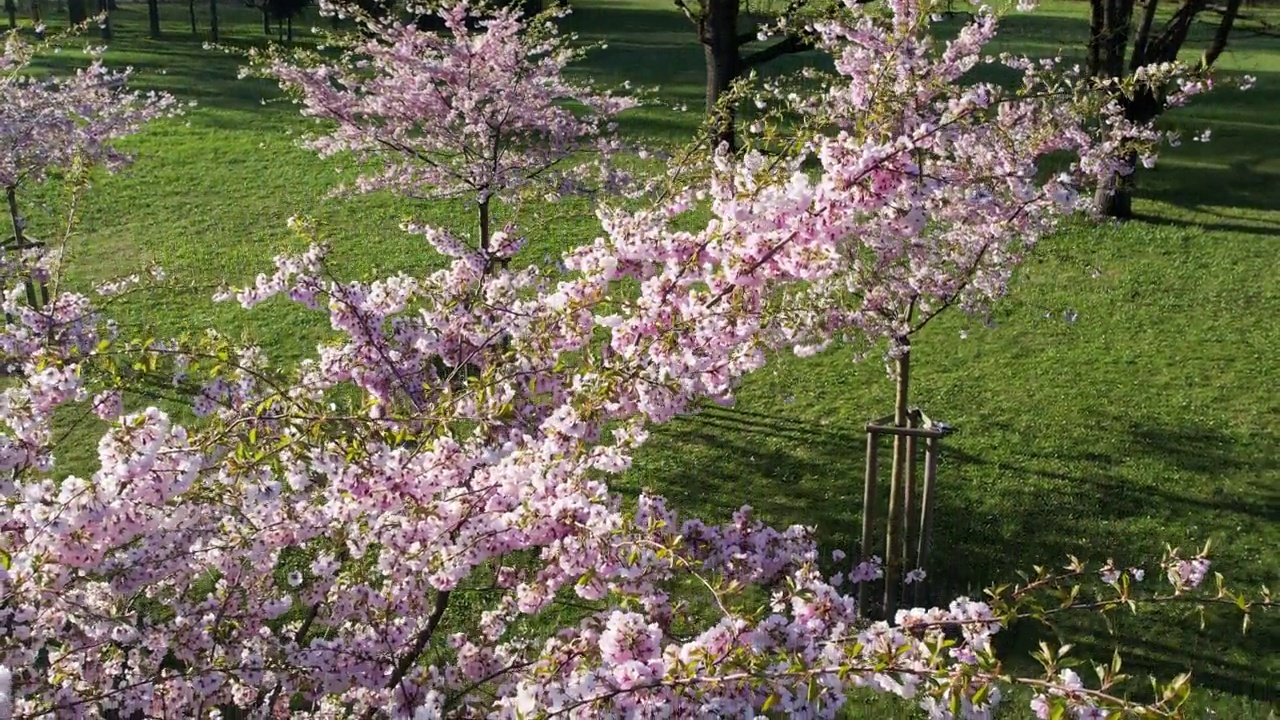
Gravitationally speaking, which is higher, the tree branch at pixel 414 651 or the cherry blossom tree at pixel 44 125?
the cherry blossom tree at pixel 44 125

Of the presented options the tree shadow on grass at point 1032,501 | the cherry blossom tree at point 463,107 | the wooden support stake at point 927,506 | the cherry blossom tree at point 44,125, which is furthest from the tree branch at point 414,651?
the cherry blossom tree at point 44,125

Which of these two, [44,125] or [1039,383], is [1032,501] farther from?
[44,125]

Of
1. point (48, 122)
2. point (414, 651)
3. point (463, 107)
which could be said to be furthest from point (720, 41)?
point (414, 651)

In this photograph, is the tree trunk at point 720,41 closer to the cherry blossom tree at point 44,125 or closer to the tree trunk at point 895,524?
the cherry blossom tree at point 44,125

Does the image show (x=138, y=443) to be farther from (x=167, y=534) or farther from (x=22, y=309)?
(x=22, y=309)

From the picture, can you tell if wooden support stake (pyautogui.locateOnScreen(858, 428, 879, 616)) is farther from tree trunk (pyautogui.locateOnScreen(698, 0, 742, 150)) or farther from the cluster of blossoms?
tree trunk (pyautogui.locateOnScreen(698, 0, 742, 150))

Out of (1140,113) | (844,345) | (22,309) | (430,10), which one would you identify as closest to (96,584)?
(22,309)

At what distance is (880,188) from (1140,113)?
1324cm

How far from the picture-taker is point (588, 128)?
10.5 metres

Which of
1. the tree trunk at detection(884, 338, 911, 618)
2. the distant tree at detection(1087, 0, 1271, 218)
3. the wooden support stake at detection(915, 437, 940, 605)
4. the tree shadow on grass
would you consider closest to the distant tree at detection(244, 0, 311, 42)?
the distant tree at detection(1087, 0, 1271, 218)

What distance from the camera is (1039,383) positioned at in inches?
401

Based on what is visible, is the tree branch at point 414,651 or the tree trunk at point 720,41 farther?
the tree trunk at point 720,41

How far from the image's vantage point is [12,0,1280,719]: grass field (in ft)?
24.4

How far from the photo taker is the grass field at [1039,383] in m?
7.45
